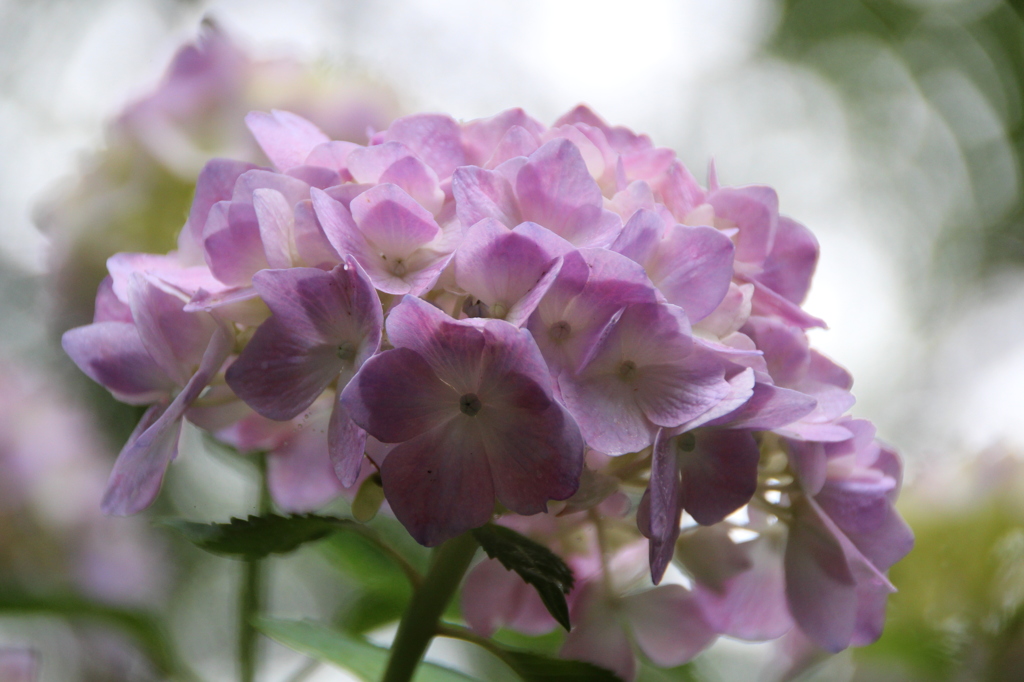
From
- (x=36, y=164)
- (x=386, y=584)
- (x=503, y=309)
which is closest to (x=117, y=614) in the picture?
(x=386, y=584)

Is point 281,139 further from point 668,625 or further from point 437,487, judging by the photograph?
point 668,625

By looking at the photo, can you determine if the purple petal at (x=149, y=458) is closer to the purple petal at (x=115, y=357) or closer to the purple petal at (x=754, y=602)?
the purple petal at (x=115, y=357)

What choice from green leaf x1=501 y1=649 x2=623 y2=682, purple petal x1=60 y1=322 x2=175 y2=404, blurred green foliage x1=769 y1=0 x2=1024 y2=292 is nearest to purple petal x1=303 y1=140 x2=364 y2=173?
purple petal x1=60 y1=322 x2=175 y2=404

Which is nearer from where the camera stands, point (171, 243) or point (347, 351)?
point (347, 351)

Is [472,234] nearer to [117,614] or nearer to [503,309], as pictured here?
[503,309]

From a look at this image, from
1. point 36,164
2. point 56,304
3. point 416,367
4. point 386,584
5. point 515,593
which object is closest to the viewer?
point 416,367

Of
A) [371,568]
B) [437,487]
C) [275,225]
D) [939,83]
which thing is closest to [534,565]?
[437,487]
